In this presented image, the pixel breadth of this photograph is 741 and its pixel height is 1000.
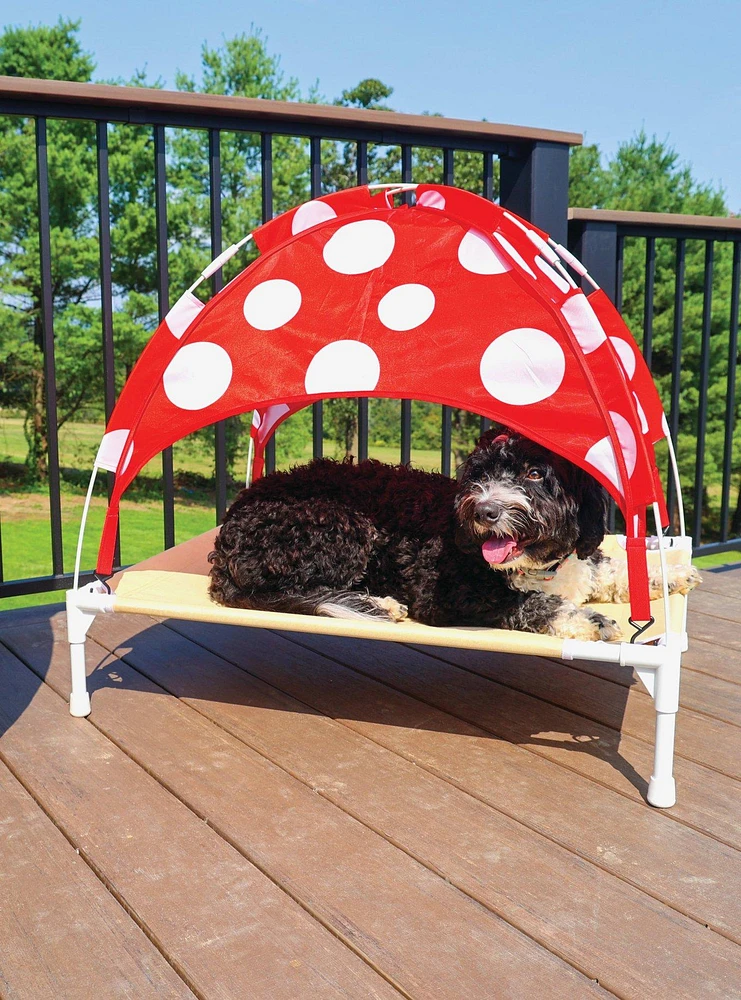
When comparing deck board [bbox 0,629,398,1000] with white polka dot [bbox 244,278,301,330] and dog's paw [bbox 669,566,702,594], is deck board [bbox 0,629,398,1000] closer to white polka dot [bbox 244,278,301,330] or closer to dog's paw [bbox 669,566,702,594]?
white polka dot [bbox 244,278,301,330]

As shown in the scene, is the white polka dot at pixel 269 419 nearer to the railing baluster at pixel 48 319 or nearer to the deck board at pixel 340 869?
the railing baluster at pixel 48 319

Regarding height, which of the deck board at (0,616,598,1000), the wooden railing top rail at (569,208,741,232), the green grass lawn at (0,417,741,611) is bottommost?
the green grass lawn at (0,417,741,611)

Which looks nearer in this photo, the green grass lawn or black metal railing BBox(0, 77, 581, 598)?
black metal railing BBox(0, 77, 581, 598)

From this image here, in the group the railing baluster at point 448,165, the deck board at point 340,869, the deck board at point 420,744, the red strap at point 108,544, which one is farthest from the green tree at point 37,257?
the deck board at point 340,869

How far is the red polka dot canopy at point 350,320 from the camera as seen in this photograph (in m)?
2.13

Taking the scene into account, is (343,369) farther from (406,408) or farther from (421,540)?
(406,408)

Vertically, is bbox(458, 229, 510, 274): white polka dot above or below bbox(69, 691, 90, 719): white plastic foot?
above

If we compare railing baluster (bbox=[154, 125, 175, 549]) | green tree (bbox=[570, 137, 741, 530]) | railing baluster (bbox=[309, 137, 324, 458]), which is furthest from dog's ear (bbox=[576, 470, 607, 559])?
green tree (bbox=[570, 137, 741, 530])

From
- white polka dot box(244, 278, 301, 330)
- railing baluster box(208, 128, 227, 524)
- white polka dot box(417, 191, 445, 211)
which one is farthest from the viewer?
railing baluster box(208, 128, 227, 524)

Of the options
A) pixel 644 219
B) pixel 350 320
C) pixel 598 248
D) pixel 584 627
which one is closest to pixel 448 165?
pixel 598 248

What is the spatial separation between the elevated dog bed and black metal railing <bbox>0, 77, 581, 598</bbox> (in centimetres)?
59

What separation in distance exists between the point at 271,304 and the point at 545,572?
0.98 meters

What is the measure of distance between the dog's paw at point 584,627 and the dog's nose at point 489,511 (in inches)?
12.3

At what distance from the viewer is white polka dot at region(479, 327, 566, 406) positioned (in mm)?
2000
